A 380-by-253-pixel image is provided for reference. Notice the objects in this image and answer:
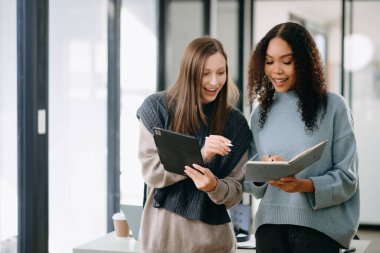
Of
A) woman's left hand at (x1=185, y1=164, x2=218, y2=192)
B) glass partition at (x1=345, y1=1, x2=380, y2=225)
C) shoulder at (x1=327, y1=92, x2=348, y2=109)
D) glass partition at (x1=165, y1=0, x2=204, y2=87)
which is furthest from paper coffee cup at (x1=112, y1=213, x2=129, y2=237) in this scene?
glass partition at (x1=345, y1=1, x2=380, y2=225)

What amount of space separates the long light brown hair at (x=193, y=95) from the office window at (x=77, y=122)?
127 cm

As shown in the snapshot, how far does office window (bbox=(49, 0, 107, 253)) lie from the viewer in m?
3.37

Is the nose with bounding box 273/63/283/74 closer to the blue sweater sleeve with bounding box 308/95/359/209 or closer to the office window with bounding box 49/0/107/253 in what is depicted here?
the blue sweater sleeve with bounding box 308/95/359/209

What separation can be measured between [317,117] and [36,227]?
1.63 meters

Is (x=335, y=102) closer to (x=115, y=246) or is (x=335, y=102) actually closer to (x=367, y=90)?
(x=115, y=246)

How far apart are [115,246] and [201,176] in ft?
3.08

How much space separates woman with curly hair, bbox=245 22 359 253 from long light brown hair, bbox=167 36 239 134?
0.54ft

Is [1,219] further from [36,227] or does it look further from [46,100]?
[46,100]

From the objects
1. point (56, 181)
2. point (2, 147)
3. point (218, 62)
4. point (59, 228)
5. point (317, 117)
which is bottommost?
point (59, 228)

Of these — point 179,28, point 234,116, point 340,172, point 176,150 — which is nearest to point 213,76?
point 234,116

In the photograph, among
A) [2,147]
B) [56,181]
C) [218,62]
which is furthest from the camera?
[56,181]

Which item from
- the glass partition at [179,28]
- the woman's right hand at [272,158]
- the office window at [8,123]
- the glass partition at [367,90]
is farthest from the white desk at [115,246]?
the glass partition at [367,90]

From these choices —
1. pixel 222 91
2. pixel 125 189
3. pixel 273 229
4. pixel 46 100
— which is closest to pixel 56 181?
pixel 46 100

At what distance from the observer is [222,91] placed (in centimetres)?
225
